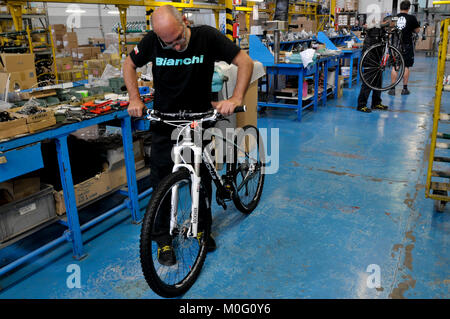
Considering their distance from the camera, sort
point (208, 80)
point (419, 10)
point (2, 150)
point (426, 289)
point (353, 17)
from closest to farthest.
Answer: point (2, 150) < point (426, 289) < point (208, 80) < point (353, 17) < point (419, 10)

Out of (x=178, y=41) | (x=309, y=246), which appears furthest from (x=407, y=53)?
(x=178, y=41)

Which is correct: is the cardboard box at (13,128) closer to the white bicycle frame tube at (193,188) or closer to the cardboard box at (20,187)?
the cardboard box at (20,187)

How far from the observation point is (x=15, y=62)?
356cm

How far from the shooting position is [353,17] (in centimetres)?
1313

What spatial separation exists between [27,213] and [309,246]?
Answer: 6.06ft

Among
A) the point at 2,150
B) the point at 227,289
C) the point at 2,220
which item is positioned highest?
the point at 2,150

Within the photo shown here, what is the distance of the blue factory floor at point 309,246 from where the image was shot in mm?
2117

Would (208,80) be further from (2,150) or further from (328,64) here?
(328,64)

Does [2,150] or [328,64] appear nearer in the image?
[2,150]

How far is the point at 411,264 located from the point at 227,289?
1173 millimetres

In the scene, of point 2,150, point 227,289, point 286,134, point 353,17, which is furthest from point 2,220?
point 353,17

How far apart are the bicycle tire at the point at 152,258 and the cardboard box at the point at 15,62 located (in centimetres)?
255

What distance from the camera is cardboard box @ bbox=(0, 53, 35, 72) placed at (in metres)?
3.49

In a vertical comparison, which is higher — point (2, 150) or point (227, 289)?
point (2, 150)
